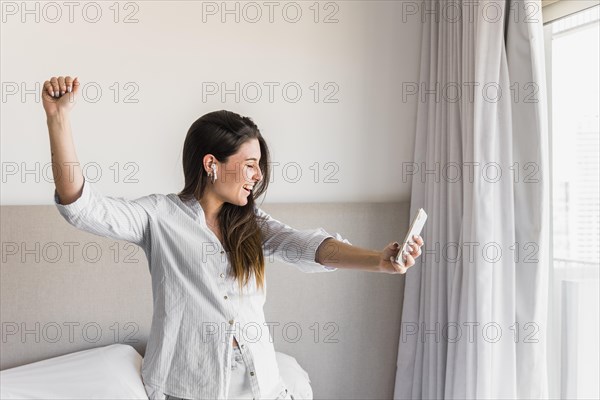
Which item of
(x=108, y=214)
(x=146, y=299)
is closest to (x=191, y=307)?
(x=108, y=214)

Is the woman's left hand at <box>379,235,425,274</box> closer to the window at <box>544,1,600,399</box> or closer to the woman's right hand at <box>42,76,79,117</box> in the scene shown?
the woman's right hand at <box>42,76,79,117</box>

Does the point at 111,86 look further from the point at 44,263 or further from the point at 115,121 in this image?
the point at 44,263

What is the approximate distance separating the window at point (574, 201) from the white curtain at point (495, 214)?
10 cm

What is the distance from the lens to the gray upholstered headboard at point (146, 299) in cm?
263

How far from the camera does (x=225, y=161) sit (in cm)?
163

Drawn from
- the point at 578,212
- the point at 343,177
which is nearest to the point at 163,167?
the point at 343,177

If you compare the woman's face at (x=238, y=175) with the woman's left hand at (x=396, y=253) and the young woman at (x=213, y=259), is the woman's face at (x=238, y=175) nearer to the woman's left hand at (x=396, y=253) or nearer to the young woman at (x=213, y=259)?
the young woman at (x=213, y=259)

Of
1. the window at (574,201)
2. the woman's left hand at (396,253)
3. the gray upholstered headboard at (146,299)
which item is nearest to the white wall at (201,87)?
the gray upholstered headboard at (146,299)

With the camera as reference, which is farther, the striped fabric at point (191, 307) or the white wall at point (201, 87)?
the white wall at point (201, 87)

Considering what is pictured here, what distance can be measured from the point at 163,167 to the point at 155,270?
132 cm

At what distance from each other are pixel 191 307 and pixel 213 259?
0.12m

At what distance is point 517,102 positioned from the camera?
249 cm

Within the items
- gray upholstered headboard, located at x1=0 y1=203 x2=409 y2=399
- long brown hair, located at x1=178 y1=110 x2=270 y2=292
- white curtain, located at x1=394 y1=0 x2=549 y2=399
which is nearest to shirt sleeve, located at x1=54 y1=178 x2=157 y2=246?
long brown hair, located at x1=178 y1=110 x2=270 y2=292

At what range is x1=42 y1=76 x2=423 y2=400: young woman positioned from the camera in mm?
1519
